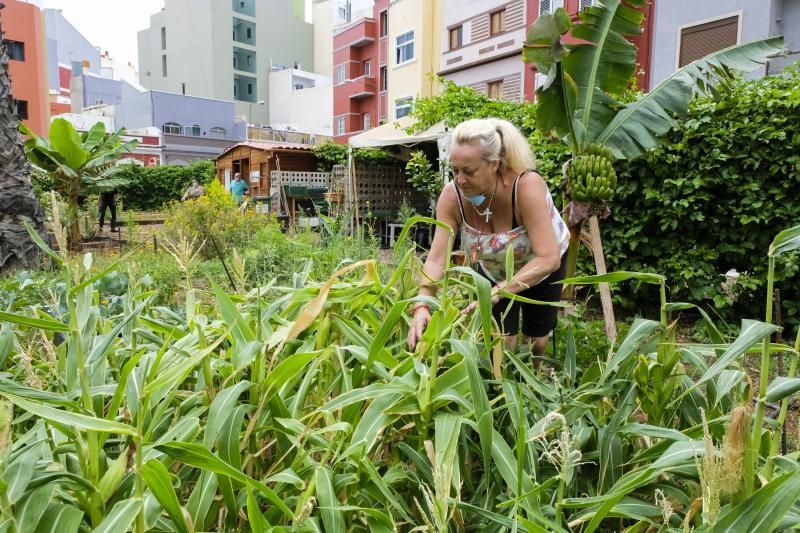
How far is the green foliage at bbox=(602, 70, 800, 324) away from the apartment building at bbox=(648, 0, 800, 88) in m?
7.67

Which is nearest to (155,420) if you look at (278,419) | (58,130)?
(278,419)

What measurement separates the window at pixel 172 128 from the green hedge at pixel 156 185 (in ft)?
60.5

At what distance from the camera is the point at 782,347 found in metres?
1.21

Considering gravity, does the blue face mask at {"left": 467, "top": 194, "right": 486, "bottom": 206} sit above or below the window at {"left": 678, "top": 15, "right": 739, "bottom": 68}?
below

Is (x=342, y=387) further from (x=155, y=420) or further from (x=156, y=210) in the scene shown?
(x=156, y=210)

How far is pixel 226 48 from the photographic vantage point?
50312mm

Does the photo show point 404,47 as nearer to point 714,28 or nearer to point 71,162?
point 714,28

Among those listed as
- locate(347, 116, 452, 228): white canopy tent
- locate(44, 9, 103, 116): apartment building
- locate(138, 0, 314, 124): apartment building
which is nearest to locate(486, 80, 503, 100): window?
locate(347, 116, 452, 228): white canopy tent

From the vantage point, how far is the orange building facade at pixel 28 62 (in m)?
28.8

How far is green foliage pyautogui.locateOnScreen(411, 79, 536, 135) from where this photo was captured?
924cm

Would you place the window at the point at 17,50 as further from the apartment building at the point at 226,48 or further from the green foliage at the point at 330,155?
the green foliage at the point at 330,155

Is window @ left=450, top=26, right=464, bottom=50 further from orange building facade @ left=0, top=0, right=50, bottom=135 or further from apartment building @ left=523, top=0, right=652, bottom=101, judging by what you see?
orange building facade @ left=0, top=0, right=50, bottom=135

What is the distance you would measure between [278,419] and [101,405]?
0.45 metres

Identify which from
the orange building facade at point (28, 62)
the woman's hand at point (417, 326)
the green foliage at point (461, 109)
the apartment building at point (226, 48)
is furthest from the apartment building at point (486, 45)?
the apartment building at point (226, 48)
